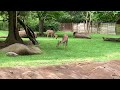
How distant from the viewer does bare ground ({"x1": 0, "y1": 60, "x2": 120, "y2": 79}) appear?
39.5 feet

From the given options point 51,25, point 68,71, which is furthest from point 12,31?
point 51,25

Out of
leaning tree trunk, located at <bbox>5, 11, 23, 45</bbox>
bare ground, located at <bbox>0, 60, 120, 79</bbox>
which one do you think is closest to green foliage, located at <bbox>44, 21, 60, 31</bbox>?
leaning tree trunk, located at <bbox>5, 11, 23, 45</bbox>

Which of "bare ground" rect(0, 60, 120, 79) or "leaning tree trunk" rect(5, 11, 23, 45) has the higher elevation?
"leaning tree trunk" rect(5, 11, 23, 45)

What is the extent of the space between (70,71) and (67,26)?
34.9 m

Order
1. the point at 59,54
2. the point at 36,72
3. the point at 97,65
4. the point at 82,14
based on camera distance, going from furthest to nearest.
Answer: the point at 82,14 → the point at 59,54 → the point at 97,65 → the point at 36,72

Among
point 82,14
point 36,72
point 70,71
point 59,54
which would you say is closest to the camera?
point 36,72

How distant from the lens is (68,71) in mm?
13453

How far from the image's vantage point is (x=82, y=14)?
46.1 meters

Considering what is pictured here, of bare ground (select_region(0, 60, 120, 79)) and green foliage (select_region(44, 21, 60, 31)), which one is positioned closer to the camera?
bare ground (select_region(0, 60, 120, 79))

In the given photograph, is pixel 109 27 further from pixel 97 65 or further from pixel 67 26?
pixel 97 65

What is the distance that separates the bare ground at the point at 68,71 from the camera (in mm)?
12051

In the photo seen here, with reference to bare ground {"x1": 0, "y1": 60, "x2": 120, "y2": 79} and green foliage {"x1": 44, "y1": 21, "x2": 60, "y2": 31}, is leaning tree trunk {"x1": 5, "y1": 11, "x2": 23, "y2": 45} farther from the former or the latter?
green foliage {"x1": 44, "y1": 21, "x2": 60, "y2": 31}
